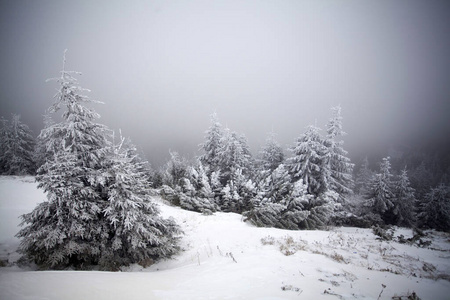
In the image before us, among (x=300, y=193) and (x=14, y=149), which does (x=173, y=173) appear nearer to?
(x=300, y=193)

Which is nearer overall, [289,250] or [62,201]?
[62,201]

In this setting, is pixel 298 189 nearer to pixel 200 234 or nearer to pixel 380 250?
pixel 380 250

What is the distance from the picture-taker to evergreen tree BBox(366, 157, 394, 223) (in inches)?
874

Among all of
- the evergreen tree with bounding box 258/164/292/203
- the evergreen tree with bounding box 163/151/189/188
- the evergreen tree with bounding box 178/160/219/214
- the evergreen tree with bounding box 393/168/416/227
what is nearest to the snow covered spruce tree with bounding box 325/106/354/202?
the evergreen tree with bounding box 393/168/416/227

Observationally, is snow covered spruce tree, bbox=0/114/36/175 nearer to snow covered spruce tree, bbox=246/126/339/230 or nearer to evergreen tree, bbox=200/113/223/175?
evergreen tree, bbox=200/113/223/175

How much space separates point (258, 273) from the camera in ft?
16.7

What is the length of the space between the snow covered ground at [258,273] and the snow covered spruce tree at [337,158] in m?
11.5

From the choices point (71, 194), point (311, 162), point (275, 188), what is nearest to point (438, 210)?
point (311, 162)

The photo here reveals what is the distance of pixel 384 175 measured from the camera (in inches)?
895

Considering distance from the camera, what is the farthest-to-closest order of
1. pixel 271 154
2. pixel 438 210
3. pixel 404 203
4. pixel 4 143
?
pixel 4 143 < pixel 271 154 < pixel 404 203 < pixel 438 210

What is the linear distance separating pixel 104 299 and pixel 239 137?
25.4m

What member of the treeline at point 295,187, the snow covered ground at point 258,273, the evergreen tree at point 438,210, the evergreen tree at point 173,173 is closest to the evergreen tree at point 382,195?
the treeline at point 295,187

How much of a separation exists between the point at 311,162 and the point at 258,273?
1748cm

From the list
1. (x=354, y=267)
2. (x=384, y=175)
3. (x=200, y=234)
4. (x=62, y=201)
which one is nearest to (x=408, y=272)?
(x=354, y=267)
